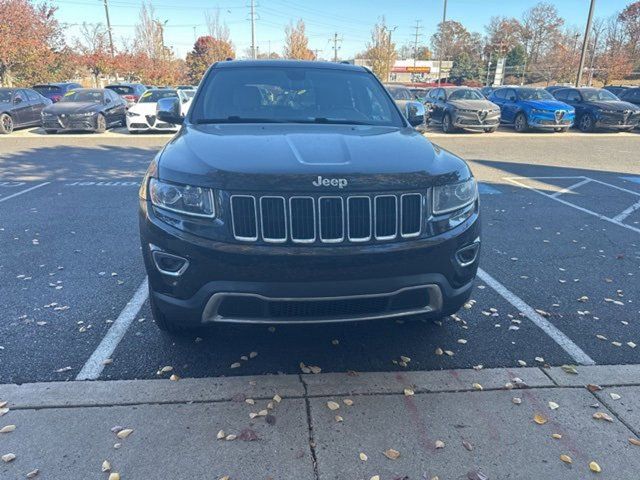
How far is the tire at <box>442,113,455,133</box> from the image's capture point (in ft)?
59.2

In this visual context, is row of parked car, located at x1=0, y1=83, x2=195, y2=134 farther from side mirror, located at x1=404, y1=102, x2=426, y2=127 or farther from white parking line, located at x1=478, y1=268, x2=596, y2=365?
white parking line, located at x1=478, y1=268, x2=596, y2=365

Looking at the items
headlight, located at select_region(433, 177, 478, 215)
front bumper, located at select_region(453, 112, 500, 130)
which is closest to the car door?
front bumper, located at select_region(453, 112, 500, 130)

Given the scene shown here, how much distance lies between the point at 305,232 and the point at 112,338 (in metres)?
1.79

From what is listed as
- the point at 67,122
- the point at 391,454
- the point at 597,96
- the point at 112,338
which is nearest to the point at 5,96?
the point at 67,122

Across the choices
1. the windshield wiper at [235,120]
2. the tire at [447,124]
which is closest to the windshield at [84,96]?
the tire at [447,124]

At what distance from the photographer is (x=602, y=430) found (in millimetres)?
2658

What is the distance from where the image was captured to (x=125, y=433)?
2.55 metres

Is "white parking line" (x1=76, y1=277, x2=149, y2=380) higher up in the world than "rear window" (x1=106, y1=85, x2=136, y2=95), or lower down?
lower down

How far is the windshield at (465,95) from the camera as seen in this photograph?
18672 millimetres

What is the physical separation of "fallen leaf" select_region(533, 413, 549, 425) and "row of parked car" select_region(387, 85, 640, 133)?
596 inches

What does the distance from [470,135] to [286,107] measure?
15.0m

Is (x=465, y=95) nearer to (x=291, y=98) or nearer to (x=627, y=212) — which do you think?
(x=627, y=212)

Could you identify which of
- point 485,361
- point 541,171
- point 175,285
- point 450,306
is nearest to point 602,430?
point 485,361

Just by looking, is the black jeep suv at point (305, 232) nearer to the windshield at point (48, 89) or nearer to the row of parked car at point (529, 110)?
the row of parked car at point (529, 110)
